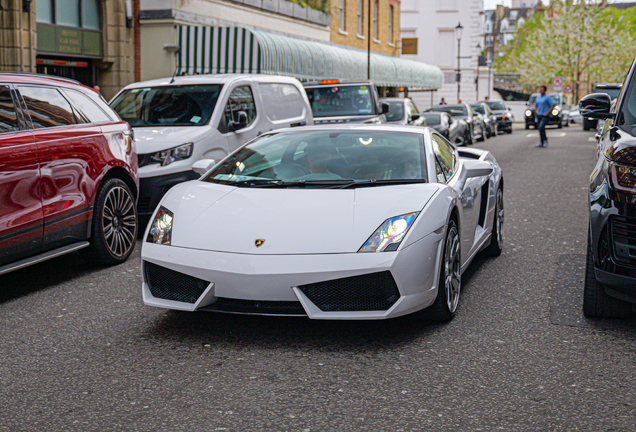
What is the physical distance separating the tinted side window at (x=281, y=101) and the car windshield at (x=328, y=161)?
196 inches

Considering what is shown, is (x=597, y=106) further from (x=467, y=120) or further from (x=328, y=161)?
(x=467, y=120)

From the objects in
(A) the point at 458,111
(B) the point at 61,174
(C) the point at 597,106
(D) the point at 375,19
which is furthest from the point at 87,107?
(D) the point at 375,19

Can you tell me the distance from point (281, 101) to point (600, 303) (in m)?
7.16

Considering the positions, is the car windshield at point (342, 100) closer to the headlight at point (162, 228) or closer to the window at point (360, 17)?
the headlight at point (162, 228)

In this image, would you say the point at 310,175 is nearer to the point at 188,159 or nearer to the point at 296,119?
the point at 188,159

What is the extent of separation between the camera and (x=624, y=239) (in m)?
4.59

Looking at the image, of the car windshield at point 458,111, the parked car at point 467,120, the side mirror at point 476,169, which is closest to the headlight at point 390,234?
the side mirror at point 476,169

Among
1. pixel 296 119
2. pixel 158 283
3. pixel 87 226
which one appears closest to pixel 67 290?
pixel 87 226

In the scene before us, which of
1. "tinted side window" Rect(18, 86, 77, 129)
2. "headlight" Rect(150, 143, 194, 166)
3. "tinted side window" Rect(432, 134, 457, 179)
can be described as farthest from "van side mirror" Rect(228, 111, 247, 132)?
"tinted side window" Rect(432, 134, 457, 179)

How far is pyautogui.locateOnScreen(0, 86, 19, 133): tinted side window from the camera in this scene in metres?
5.84

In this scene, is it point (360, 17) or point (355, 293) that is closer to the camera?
point (355, 293)

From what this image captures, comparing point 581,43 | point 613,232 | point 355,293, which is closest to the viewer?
point 355,293

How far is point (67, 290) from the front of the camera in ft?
20.4

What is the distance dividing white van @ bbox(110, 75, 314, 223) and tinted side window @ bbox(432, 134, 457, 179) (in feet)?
11.4
